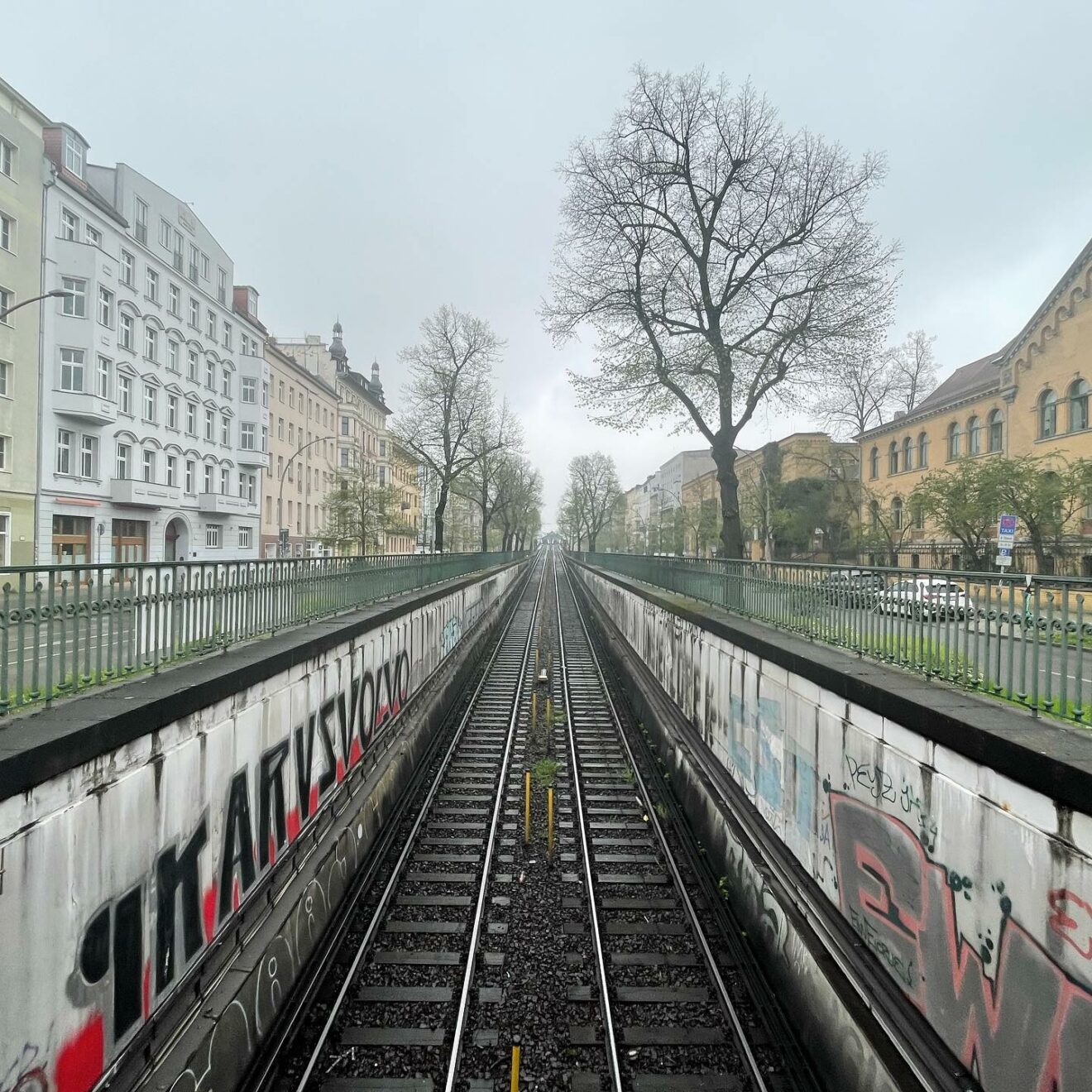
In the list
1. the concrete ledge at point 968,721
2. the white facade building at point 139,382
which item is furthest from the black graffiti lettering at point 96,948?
the white facade building at point 139,382

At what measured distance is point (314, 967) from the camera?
7039 mm

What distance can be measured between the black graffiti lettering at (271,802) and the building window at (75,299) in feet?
97.7

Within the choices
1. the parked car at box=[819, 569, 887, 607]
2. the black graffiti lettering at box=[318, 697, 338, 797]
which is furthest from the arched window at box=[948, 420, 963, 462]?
the black graffiti lettering at box=[318, 697, 338, 797]

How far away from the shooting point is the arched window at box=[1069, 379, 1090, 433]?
29.0 meters

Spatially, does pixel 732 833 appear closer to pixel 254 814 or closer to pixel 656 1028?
pixel 656 1028

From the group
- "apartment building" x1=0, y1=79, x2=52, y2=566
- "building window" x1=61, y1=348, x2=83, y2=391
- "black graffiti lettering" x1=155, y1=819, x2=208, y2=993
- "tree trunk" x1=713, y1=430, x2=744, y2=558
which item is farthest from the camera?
"building window" x1=61, y1=348, x2=83, y2=391

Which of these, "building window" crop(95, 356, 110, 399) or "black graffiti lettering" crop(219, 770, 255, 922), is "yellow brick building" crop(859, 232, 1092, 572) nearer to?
"black graffiti lettering" crop(219, 770, 255, 922)

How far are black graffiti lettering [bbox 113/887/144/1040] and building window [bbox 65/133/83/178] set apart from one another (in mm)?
36106

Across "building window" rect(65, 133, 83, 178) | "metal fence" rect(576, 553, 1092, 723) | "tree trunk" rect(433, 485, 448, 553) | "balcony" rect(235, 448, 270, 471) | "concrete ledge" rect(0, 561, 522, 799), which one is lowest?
"concrete ledge" rect(0, 561, 522, 799)

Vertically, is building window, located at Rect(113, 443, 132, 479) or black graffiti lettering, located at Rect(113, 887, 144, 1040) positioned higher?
building window, located at Rect(113, 443, 132, 479)

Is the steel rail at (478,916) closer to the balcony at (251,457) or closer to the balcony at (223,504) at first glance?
the balcony at (223,504)

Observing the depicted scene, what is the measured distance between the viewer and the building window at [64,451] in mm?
28859

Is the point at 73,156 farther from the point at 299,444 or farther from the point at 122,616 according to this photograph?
the point at 122,616

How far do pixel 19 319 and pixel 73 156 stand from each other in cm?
983
